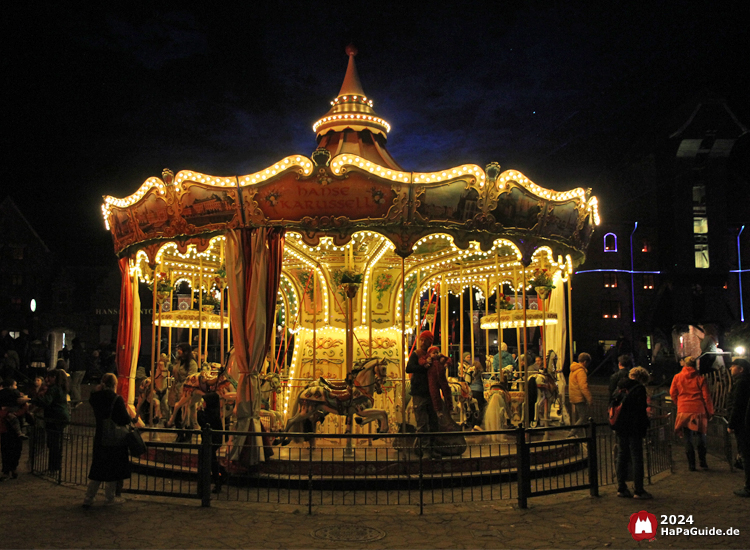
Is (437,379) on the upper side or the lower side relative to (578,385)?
upper

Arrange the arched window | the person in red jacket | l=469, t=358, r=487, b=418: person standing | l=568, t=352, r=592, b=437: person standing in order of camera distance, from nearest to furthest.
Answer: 1. the person in red jacket
2. l=568, t=352, r=592, b=437: person standing
3. l=469, t=358, r=487, b=418: person standing
4. the arched window

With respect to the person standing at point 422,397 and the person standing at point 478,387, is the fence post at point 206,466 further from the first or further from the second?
the person standing at point 478,387

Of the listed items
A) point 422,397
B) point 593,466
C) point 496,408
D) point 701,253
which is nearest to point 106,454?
point 422,397

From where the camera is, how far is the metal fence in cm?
725

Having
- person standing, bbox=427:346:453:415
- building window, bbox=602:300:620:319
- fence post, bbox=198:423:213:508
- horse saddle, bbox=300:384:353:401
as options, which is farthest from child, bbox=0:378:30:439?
building window, bbox=602:300:620:319

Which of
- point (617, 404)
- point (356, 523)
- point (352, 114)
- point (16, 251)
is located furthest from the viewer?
point (16, 251)

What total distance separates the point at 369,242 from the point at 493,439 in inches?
177

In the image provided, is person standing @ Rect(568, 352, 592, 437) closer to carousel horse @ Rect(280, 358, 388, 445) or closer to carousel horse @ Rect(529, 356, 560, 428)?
carousel horse @ Rect(529, 356, 560, 428)

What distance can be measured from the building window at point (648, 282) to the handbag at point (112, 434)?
35.9 m

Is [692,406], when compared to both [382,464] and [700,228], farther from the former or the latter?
[700,228]

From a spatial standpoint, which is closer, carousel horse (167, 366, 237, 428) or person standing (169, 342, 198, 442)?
carousel horse (167, 366, 237, 428)

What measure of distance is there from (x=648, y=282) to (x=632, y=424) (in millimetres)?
32989

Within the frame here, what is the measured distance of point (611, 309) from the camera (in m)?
36.9

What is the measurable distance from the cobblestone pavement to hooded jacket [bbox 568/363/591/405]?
3182 millimetres
